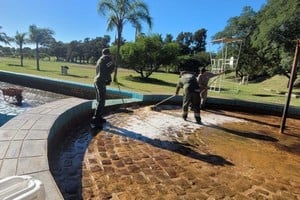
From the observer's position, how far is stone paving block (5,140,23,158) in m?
2.87

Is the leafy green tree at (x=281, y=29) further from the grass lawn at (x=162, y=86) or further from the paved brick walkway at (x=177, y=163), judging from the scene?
the paved brick walkway at (x=177, y=163)

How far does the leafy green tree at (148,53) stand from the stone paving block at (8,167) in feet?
57.5

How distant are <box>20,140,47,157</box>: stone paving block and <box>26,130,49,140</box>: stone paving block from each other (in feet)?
0.39

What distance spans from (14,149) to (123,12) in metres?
15.0

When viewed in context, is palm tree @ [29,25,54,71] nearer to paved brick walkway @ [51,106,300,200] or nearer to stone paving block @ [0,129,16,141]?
paved brick walkway @ [51,106,300,200]

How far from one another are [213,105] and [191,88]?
3071 millimetres

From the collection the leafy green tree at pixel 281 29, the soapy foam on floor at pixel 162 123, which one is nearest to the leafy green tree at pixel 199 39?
the leafy green tree at pixel 281 29

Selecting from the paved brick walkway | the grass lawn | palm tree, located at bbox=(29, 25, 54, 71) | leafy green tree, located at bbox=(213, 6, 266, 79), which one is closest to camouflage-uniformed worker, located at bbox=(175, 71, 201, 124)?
the paved brick walkway

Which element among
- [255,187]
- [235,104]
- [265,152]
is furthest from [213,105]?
[255,187]

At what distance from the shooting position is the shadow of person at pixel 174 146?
160 inches

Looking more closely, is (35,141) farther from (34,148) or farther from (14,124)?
(14,124)

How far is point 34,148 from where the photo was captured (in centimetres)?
312

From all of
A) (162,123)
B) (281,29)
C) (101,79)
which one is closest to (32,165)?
(101,79)

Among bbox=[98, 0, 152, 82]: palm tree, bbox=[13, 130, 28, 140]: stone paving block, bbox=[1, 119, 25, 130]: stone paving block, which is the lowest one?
bbox=[13, 130, 28, 140]: stone paving block
